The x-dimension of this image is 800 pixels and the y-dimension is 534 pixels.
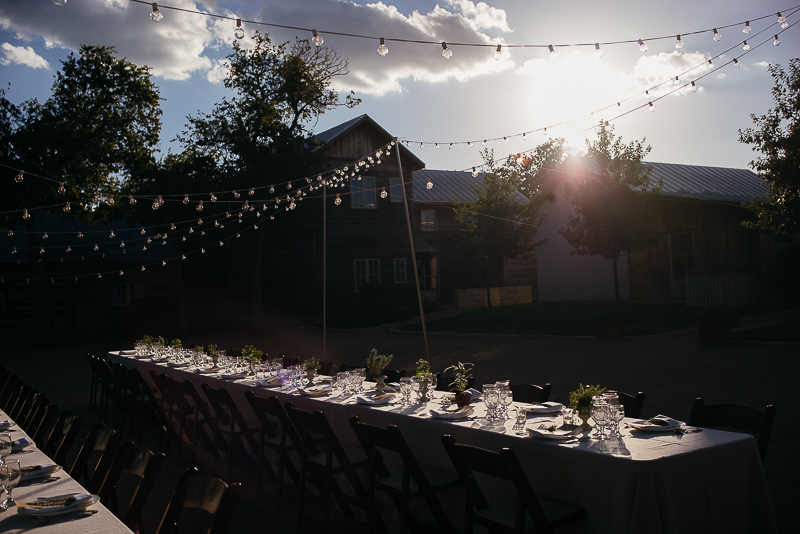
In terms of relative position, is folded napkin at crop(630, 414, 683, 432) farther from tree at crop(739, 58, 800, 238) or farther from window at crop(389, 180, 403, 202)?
window at crop(389, 180, 403, 202)

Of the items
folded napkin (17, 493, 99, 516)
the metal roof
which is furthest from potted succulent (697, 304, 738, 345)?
the metal roof

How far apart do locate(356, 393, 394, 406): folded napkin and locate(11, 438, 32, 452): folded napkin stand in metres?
2.46

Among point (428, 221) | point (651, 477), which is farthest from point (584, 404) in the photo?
point (428, 221)

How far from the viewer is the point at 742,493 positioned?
3654 millimetres

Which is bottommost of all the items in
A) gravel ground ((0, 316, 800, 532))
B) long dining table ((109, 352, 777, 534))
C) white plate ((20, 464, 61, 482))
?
gravel ground ((0, 316, 800, 532))

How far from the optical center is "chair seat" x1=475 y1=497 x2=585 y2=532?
3506 millimetres

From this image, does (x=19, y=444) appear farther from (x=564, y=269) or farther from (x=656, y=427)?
(x=564, y=269)

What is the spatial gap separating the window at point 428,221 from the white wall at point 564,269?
223 inches

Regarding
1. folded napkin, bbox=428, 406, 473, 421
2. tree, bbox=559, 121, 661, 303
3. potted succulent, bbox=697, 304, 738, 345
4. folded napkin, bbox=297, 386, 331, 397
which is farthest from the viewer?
tree, bbox=559, 121, 661, 303

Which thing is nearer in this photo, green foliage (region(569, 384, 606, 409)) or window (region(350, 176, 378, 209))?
green foliage (region(569, 384, 606, 409))

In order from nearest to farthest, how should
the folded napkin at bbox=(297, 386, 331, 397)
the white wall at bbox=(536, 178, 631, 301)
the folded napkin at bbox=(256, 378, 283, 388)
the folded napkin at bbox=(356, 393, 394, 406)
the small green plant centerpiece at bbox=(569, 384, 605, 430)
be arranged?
the small green plant centerpiece at bbox=(569, 384, 605, 430) < the folded napkin at bbox=(356, 393, 394, 406) < the folded napkin at bbox=(297, 386, 331, 397) < the folded napkin at bbox=(256, 378, 283, 388) < the white wall at bbox=(536, 178, 631, 301)

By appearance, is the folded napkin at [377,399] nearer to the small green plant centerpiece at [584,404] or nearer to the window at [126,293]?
the small green plant centerpiece at [584,404]

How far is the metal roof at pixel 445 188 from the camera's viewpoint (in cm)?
2966

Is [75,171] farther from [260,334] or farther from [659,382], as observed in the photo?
[659,382]
